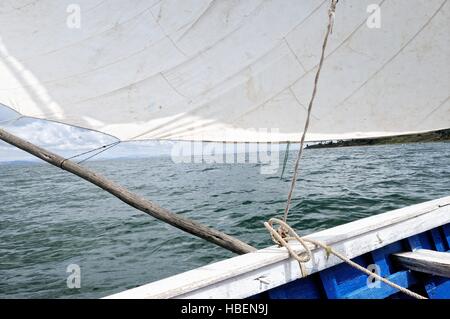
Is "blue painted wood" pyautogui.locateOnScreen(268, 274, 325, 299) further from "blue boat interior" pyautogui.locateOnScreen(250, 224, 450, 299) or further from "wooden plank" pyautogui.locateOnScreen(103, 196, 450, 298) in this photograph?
"wooden plank" pyautogui.locateOnScreen(103, 196, 450, 298)

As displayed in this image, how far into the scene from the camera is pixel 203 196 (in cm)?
1664

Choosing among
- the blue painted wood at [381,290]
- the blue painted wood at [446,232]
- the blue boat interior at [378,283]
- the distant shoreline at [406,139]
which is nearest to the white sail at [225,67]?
the distant shoreline at [406,139]

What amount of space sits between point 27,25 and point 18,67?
2.02 feet

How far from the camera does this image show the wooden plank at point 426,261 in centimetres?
232

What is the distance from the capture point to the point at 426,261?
2420mm

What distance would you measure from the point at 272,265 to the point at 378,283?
0.88m

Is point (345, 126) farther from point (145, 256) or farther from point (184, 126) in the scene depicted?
point (145, 256)

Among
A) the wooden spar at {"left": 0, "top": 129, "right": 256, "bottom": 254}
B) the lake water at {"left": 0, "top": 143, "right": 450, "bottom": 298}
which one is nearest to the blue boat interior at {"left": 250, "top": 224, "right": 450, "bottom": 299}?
the wooden spar at {"left": 0, "top": 129, "right": 256, "bottom": 254}

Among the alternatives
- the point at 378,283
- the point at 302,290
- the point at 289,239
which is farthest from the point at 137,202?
the point at 378,283

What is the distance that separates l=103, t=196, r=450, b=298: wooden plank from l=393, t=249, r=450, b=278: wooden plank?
0.15 m

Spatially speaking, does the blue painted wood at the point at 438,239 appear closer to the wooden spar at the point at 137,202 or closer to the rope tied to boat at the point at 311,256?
the rope tied to boat at the point at 311,256

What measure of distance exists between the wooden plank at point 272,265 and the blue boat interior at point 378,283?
0.13 metres
